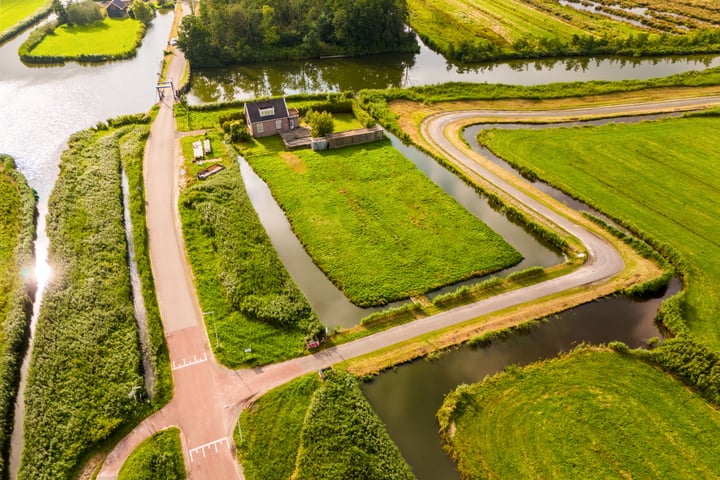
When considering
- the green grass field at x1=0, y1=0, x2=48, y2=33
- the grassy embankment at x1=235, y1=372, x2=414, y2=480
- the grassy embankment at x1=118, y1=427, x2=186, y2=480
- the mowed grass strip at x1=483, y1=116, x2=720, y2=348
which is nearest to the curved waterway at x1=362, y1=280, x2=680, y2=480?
the grassy embankment at x1=235, y1=372, x2=414, y2=480

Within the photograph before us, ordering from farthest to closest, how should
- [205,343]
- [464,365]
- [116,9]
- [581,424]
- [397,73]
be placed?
[116,9]
[397,73]
[205,343]
[464,365]
[581,424]

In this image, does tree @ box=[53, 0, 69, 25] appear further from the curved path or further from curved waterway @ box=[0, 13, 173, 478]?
the curved path

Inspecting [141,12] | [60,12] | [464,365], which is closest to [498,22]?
[141,12]

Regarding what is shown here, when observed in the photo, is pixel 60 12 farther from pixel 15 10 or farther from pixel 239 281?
pixel 239 281

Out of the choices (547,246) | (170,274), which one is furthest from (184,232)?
(547,246)

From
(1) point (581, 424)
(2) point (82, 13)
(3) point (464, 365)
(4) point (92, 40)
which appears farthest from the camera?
(2) point (82, 13)

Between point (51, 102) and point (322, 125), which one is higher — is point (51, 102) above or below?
above

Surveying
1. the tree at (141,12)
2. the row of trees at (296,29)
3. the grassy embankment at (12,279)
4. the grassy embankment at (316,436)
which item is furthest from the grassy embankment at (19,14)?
the grassy embankment at (316,436)
